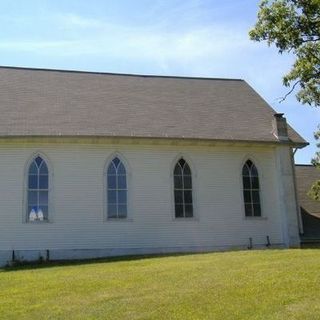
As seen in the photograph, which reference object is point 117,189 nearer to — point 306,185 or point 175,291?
point 306,185

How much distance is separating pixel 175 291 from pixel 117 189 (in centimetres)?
1239

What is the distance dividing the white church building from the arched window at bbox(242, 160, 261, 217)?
0.16 feet

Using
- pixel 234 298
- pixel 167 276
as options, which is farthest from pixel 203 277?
A: pixel 234 298

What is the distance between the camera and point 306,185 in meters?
30.8

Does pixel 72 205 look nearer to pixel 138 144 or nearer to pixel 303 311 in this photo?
pixel 138 144

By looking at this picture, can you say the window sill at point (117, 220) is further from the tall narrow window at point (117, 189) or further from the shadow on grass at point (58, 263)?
the shadow on grass at point (58, 263)

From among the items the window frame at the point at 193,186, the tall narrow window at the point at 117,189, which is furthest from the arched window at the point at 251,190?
the tall narrow window at the point at 117,189

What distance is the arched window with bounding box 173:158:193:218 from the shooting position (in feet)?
82.0

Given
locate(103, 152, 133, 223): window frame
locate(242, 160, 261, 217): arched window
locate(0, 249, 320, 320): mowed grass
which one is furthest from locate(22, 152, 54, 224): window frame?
locate(242, 160, 261, 217): arched window

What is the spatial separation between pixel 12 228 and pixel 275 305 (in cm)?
1499

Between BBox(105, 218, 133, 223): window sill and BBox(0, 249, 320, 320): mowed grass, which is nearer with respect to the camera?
BBox(0, 249, 320, 320): mowed grass

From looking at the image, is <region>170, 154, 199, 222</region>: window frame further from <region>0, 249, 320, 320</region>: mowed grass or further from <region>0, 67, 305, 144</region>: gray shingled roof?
<region>0, 249, 320, 320</region>: mowed grass

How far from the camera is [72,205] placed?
23.6m

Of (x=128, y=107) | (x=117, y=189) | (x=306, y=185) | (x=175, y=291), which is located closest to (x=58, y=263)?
(x=117, y=189)
